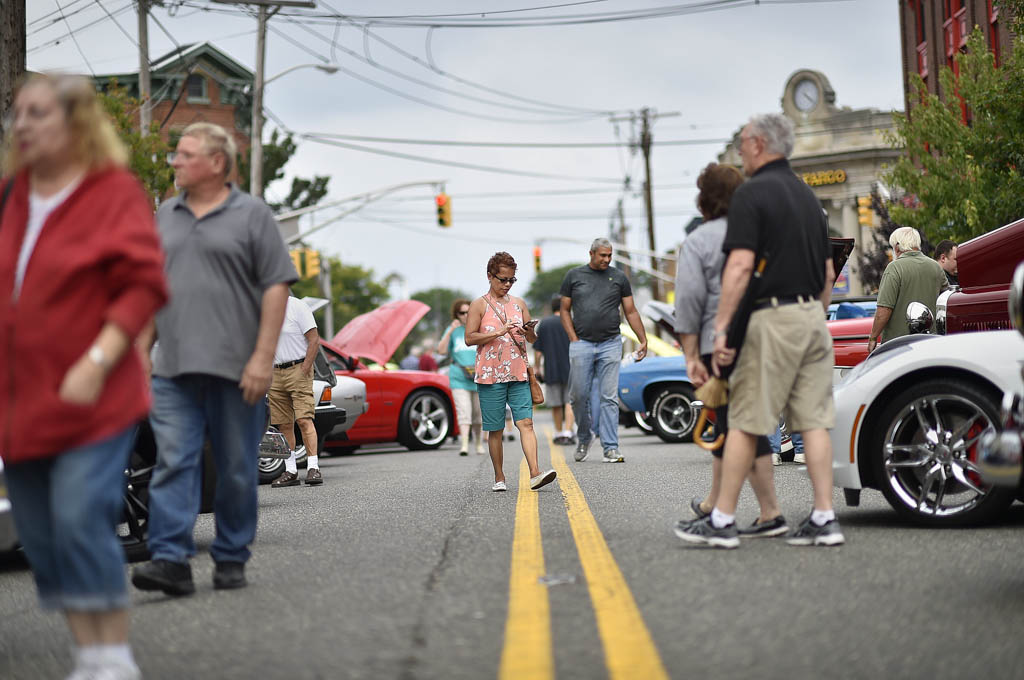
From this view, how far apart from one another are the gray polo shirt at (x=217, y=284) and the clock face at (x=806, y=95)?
187ft

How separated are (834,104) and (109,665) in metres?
59.3

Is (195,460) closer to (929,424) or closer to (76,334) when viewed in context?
(76,334)

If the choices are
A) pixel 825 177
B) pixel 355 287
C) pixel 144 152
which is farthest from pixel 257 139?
pixel 355 287

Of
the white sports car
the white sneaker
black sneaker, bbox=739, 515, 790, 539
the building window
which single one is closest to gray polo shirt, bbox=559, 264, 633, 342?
the white sneaker

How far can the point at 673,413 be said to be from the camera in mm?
16406

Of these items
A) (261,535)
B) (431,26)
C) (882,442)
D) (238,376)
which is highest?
(431,26)

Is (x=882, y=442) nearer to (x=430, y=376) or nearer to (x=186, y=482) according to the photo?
(x=186, y=482)

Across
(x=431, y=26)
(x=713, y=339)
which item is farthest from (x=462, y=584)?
(x=431, y=26)

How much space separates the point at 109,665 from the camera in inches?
150

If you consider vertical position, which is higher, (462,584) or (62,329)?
(62,329)

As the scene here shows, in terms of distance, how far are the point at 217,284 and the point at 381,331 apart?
10.9 m

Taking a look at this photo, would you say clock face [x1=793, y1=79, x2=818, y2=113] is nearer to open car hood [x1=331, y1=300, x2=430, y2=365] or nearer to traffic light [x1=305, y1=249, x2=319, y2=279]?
traffic light [x1=305, y1=249, x2=319, y2=279]

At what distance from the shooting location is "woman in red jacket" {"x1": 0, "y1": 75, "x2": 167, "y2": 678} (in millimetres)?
3654

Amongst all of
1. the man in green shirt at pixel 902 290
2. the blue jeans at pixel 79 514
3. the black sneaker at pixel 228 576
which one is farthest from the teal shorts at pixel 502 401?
the blue jeans at pixel 79 514
